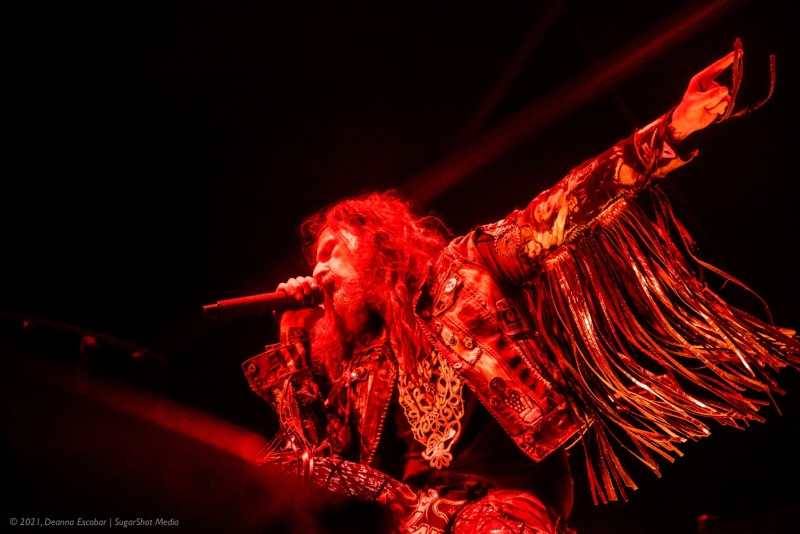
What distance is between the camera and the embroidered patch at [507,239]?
156 cm

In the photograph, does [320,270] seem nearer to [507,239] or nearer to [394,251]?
[394,251]

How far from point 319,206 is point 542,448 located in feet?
5.44

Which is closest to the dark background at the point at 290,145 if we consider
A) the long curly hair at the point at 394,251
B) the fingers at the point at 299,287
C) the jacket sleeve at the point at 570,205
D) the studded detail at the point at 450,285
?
the long curly hair at the point at 394,251

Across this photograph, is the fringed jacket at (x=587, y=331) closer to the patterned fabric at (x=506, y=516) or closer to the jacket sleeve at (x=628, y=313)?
the jacket sleeve at (x=628, y=313)

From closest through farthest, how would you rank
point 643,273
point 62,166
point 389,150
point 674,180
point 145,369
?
point 643,273, point 145,369, point 674,180, point 62,166, point 389,150

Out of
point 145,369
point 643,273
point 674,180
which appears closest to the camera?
point 643,273

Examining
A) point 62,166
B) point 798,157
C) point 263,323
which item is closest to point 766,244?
point 798,157

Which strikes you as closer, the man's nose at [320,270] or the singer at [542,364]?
the singer at [542,364]

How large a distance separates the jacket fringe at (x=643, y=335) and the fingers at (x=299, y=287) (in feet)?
2.44

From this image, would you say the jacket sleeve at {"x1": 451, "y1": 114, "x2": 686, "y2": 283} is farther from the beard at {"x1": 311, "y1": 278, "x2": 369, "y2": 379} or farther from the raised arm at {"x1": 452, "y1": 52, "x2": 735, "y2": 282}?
the beard at {"x1": 311, "y1": 278, "x2": 369, "y2": 379}

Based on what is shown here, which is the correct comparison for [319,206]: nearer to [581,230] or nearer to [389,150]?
[389,150]

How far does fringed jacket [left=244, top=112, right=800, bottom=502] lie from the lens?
4.22ft

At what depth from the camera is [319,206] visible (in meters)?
2.75

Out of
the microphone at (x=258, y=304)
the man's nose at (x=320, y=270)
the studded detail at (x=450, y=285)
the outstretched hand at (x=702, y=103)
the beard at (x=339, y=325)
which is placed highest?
the man's nose at (x=320, y=270)
